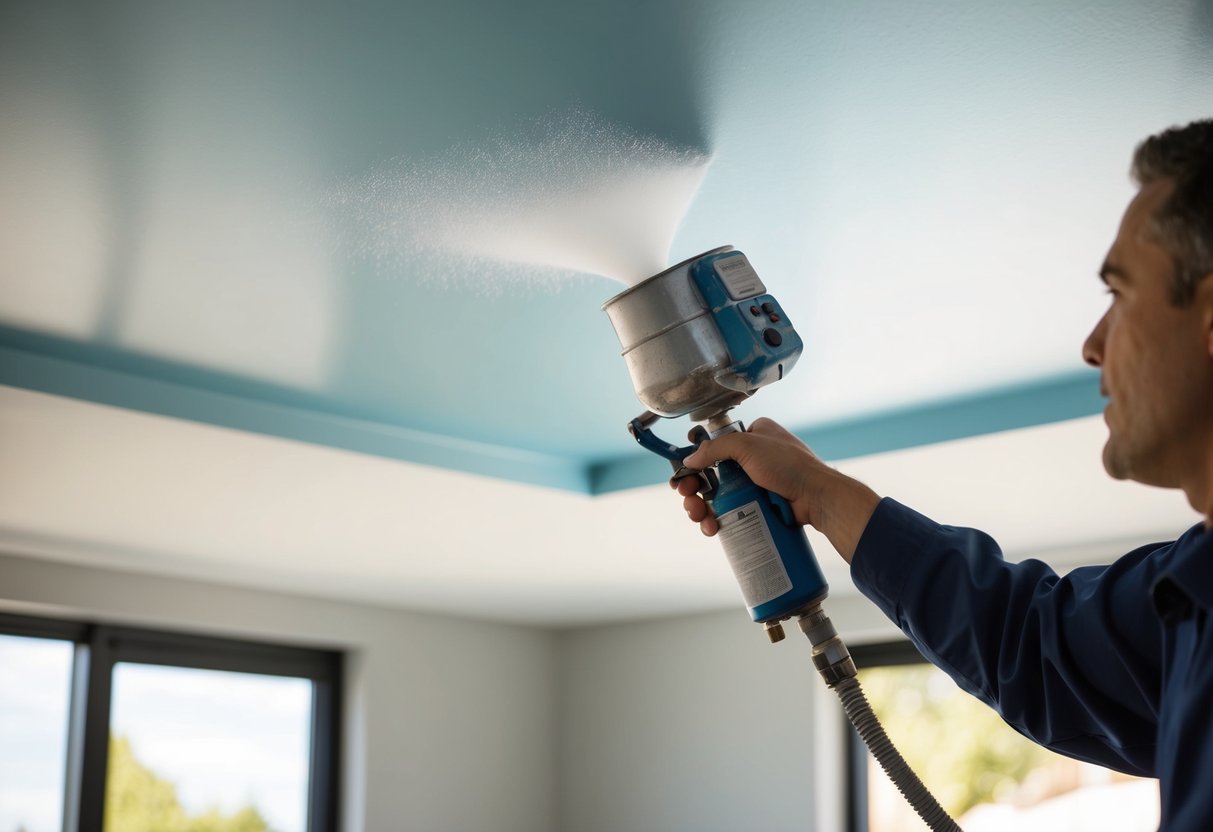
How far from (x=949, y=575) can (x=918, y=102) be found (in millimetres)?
868

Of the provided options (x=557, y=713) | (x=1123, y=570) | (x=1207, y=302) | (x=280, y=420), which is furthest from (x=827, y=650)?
(x=557, y=713)

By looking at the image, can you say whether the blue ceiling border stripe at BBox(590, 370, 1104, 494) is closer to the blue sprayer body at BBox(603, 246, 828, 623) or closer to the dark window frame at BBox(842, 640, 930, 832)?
the blue sprayer body at BBox(603, 246, 828, 623)

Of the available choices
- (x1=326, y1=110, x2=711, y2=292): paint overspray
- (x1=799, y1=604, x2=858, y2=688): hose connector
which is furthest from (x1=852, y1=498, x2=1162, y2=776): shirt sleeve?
(x1=326, y1=110, x2=711, y2=292): paint overspray

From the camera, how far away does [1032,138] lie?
190 centimetres

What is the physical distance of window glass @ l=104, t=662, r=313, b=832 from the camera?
4344 mm

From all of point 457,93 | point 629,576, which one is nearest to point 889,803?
point 629,576

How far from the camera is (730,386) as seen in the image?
1.48 metres

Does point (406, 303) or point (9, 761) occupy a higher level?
point (406, 303)

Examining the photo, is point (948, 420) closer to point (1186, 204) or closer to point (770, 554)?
point (770, 554)

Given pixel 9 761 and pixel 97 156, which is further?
pixel 9 761

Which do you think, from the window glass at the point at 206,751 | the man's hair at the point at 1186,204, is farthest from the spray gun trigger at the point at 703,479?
the window glass at the point at 206,751

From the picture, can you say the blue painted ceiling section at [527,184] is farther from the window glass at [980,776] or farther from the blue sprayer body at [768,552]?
the window glass at [980,776]

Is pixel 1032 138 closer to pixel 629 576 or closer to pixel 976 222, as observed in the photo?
pixel 976 222

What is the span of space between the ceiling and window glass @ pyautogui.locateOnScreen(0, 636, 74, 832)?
2.20ft
